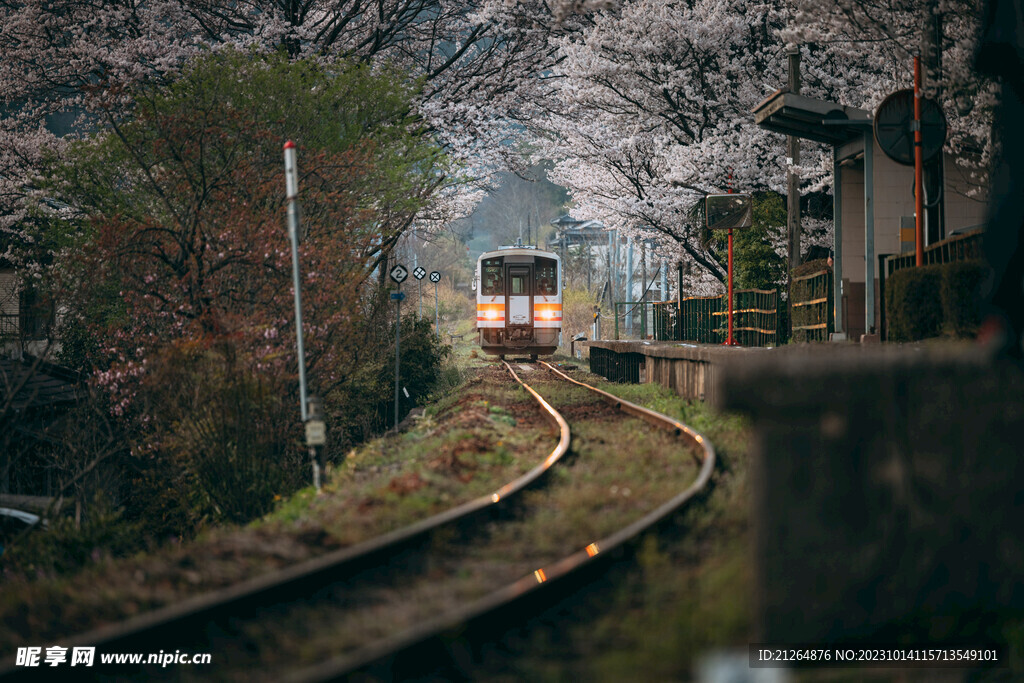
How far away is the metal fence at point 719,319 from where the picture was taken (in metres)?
15.5

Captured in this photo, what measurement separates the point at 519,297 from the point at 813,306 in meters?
10.9

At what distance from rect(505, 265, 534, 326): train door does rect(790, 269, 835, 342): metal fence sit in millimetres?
9478

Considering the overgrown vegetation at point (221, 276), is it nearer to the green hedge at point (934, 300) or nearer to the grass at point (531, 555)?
the grass at point (531, 555)

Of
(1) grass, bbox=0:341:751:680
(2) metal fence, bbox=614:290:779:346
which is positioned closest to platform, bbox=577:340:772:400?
(2) metal fence, bbox=614:290:779:346

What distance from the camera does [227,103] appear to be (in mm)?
14031

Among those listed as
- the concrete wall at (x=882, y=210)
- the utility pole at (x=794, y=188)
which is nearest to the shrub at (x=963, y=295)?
the concrete wall at (x=882, y=210)

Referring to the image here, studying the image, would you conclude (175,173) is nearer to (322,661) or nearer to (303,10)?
(303,10)

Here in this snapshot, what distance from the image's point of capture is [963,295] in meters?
6.72

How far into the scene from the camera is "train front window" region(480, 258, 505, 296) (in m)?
23.4

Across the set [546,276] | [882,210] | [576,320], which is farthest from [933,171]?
[576,320]

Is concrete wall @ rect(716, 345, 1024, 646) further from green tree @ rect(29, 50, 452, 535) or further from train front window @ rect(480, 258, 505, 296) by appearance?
train front window @ rect(480, 258, 505, 296)

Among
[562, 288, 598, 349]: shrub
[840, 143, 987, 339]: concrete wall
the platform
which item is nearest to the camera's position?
the platform

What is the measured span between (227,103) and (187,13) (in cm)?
736

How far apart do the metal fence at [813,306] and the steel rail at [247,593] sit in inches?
338
